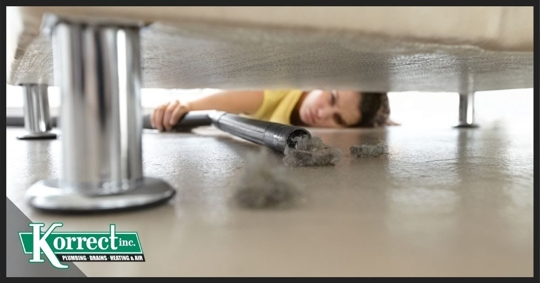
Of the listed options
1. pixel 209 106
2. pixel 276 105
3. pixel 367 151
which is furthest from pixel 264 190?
pixel 276 105

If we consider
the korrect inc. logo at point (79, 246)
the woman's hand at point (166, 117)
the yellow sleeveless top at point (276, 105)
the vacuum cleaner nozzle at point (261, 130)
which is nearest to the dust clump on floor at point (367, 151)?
the vacuum cleaner nozzle at point (261, 130)

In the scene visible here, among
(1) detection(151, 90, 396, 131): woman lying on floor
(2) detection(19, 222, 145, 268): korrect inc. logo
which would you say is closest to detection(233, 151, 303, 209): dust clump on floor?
(2) detection(19, 222, 145, 268): korrect inc. logo

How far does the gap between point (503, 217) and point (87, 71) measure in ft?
1.30

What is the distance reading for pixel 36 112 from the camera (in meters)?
1.23

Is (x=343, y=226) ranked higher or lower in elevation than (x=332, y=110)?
lower

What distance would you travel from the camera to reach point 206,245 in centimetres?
34

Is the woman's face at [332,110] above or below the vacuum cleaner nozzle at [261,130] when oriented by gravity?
above

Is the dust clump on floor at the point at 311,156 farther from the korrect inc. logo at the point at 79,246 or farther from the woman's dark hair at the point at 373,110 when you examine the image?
the woman's dark hair at the point at 373,110

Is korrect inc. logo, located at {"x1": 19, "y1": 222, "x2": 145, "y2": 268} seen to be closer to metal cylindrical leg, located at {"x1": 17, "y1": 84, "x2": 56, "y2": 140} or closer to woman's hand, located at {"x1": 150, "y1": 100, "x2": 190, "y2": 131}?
metal cylindrical leg, located at {"x1": 17, "y1": 84, "x2": 56, "y2": 140}

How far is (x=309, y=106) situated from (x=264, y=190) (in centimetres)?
175

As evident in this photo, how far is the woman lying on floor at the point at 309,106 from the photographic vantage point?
208cm

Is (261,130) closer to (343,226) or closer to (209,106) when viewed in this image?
(343,226)

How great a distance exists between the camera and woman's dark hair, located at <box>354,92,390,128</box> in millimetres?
2119

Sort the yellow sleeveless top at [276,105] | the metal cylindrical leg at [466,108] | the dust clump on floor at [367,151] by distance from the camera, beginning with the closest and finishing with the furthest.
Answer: the dust clump on floor at [367,151]
the metal cylindrical leg at [466,108]
the yellow sleeveless top at [276,105]
